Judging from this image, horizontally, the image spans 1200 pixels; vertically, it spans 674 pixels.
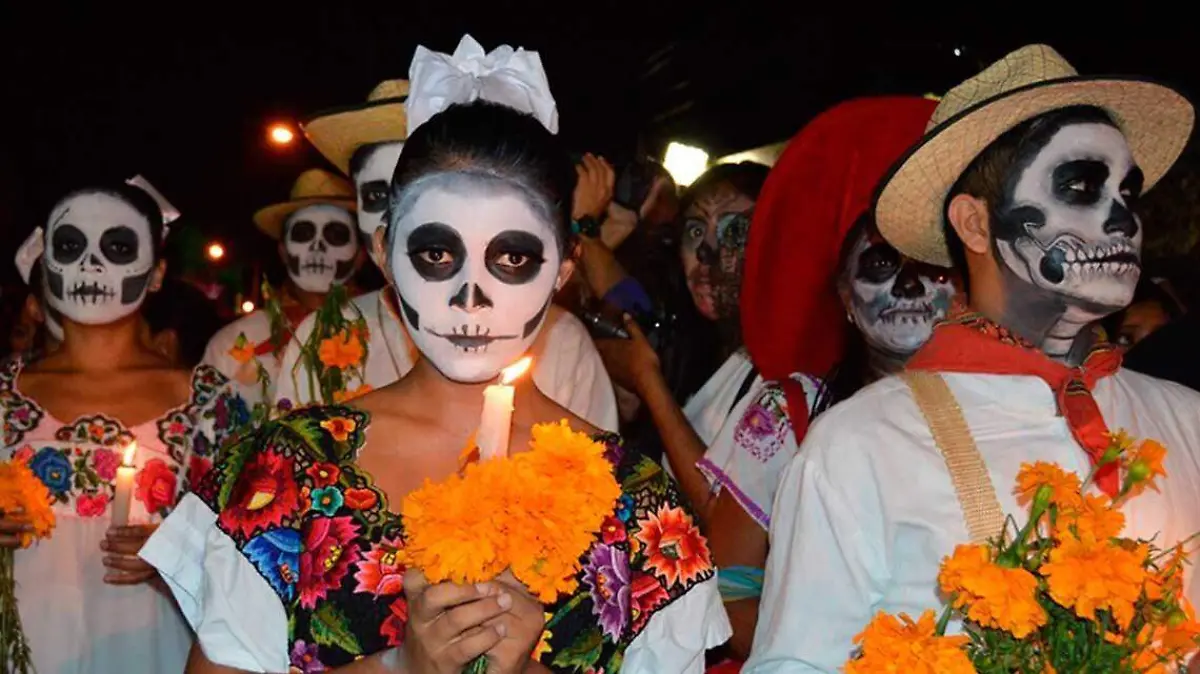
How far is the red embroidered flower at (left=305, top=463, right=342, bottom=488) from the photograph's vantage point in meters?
2.78

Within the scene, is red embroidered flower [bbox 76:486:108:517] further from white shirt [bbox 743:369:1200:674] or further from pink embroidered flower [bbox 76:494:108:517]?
white shirt [bbox 743:369:1200:674]

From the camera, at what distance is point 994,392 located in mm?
3109

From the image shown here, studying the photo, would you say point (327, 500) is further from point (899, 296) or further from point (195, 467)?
point (195, 467)

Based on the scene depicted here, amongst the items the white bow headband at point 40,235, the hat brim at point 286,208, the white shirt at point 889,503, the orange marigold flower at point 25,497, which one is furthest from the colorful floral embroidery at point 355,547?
the hat brim at point 286,208

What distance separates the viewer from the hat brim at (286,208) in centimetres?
729

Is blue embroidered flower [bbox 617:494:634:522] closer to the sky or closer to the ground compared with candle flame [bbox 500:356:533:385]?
closer to the ground

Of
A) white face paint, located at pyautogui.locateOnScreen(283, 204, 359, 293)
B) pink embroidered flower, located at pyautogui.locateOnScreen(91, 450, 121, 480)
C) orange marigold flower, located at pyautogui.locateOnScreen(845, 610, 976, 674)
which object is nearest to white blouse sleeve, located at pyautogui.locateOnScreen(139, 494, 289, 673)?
orange marigold flower, located at pyautogui.locateOnScreen(845, 610, 976, 674)

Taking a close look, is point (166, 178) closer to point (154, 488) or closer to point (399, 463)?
point (154, 488)

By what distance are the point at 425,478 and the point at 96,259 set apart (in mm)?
2874

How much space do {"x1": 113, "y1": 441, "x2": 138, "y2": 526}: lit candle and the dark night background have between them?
45.8 inches

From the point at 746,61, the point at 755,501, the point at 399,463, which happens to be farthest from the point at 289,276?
A: the point at 746,61

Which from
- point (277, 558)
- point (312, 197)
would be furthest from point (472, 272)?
point (312, 197)

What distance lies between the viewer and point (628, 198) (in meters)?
6.58

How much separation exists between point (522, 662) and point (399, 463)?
498mm
